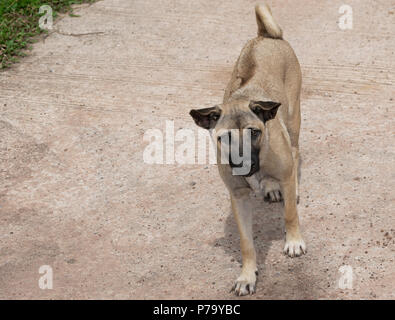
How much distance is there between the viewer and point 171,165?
8453 mm

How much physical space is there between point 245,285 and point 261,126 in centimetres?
142

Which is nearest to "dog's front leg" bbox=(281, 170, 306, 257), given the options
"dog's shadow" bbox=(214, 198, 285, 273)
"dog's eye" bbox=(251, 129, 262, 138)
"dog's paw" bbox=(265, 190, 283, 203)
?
"dog's shadow" bbox=(214, 198, 285, 273)

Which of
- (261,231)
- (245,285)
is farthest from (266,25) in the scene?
(245,285)

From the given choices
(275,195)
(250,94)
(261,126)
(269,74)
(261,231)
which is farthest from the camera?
(275,195)

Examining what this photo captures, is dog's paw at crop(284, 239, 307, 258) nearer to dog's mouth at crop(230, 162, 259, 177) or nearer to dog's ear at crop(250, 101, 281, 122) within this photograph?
dog's mouth at crop(230, 162, 259, 177)

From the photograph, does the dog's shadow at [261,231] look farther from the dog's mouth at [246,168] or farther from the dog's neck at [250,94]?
the dog's neck at [250,94]

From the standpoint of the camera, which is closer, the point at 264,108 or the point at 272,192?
the point at 264,108

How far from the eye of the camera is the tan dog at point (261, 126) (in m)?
6.02

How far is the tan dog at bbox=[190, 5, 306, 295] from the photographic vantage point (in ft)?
19.7

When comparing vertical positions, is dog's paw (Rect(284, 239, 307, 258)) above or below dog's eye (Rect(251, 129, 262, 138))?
below

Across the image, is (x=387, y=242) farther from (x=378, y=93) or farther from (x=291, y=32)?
(x=291, y=32)

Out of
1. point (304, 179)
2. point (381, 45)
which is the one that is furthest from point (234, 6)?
point (304, 179)

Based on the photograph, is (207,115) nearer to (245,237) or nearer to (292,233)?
(245,237)

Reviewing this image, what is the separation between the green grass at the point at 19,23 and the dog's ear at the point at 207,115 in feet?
18.9
